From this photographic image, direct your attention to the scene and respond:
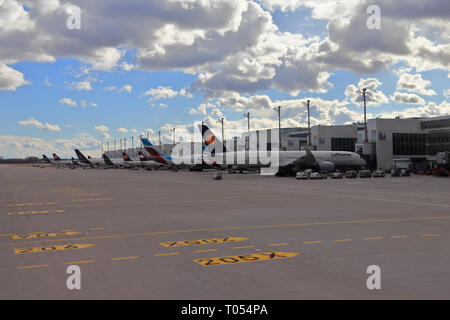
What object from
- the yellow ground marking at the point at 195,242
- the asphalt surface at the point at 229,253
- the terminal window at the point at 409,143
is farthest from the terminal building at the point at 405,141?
the yellow ground marking at the point at 195,242

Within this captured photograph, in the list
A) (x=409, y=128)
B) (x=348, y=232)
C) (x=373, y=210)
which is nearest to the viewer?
(x=348, y=232)

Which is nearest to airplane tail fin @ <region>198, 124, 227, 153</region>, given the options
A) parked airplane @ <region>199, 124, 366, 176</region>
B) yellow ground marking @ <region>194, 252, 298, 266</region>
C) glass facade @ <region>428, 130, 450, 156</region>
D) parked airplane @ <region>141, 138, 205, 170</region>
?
parked airplane @ <region>199, 124, 366, 176</region>

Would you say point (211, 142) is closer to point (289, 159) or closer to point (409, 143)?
point (289, 159)

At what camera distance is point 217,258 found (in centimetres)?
1219

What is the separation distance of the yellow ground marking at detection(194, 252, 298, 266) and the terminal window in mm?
83008

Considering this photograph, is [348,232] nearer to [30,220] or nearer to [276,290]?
[276,290]

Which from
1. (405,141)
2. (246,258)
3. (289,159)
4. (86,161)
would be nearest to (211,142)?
(289,159)

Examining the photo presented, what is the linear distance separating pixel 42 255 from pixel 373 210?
1702 centimetres

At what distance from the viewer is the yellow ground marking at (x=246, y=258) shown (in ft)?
38.3

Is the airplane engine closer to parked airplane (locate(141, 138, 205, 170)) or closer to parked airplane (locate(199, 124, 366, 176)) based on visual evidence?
parked airplane (locate(199, 124, 366, 176))

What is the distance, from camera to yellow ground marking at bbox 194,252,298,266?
460 inches

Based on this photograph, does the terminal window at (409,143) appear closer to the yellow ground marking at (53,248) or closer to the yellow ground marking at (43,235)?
the yellow ground marking at (43,235)
